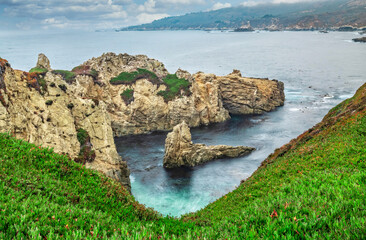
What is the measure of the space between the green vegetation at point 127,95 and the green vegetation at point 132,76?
3355 millimetres

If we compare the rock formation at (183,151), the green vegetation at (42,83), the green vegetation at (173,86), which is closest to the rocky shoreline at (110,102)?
the green vegetation at (173,86)

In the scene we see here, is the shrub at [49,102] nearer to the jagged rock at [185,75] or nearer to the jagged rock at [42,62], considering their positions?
the jagged rock at [42,62]

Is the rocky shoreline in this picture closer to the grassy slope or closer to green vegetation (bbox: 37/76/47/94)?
green vegetation (bbox: 37/76/47/94)

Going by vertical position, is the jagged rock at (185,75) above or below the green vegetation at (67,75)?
below

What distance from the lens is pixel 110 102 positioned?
7825 centimetres

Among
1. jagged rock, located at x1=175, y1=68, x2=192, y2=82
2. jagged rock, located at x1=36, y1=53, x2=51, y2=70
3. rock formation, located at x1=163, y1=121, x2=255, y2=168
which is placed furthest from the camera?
jagged rock, located at x1=175, y1=68, x2=192, y2=82

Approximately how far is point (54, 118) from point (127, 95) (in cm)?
4333

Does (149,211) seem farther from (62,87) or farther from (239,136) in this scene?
(239,136)

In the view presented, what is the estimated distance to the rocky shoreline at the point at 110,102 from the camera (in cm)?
3541

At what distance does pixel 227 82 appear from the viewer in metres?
93.1

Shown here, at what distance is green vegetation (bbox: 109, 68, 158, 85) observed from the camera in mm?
83438

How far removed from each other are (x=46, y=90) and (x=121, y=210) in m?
31.7

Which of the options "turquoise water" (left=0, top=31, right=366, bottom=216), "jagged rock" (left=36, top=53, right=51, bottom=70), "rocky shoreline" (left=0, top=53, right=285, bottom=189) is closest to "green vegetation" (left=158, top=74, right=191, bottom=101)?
"rocky shoreline" (left=0, top=53, right=285, bottom=189)

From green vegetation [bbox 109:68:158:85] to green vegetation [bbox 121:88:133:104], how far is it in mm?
3355
